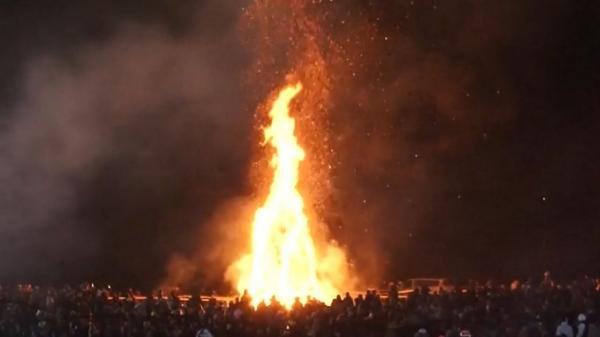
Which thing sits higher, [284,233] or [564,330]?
[284,233]

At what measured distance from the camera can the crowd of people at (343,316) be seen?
43.1 ft

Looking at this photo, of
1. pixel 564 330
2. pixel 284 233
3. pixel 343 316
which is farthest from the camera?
pixel 284 233

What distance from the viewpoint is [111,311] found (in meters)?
14.4

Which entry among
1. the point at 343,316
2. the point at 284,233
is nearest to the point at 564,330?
the point at 343,316

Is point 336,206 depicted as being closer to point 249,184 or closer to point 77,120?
point 249,184

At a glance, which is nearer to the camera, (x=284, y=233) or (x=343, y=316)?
(x=343, y=316)

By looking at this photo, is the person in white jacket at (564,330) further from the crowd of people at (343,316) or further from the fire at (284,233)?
the fire at (284,233)

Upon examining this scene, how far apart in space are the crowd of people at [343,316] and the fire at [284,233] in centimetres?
327

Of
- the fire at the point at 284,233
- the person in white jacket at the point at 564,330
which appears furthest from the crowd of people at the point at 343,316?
the fire at the point at 284,233

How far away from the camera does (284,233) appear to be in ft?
59.5

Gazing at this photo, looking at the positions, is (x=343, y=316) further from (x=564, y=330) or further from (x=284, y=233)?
(x=284, y=233)

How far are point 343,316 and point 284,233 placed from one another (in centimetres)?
498

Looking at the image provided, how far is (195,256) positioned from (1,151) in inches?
181

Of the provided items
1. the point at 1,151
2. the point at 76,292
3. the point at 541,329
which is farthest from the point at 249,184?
the point at 541,329
